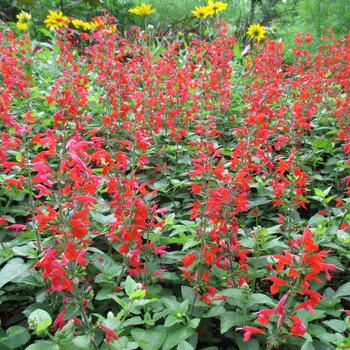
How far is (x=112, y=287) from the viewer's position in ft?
7.13

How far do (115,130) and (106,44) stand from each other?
161 centimetres

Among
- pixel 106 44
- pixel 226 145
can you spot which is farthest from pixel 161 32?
pixel 226 145

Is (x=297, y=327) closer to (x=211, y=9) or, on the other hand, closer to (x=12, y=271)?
(x=12, y=271)

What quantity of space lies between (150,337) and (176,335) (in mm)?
113

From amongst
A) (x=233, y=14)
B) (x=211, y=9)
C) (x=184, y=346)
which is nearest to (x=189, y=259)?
(x=184, y=346)

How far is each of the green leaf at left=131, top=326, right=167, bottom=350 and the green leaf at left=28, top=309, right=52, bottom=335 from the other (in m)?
0.38

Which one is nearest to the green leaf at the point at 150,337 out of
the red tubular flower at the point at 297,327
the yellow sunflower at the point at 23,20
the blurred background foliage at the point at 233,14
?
the red tubular flower at the point at 297,327

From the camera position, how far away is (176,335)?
192 centimetres

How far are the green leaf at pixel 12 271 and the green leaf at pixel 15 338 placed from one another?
22cm

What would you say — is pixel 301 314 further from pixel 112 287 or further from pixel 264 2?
pixel 264 2

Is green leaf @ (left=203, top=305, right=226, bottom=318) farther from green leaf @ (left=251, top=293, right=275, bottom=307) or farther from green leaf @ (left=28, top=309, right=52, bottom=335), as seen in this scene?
green leaf @ (left=28, top=309, right=52, bottom=335)

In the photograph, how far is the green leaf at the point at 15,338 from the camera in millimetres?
1959

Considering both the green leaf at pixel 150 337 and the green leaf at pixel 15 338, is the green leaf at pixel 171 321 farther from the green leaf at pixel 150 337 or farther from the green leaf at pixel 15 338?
the green leaf at pixel 15 338

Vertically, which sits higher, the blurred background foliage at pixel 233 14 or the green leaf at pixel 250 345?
the blurred background foliage at pixel 233 14
